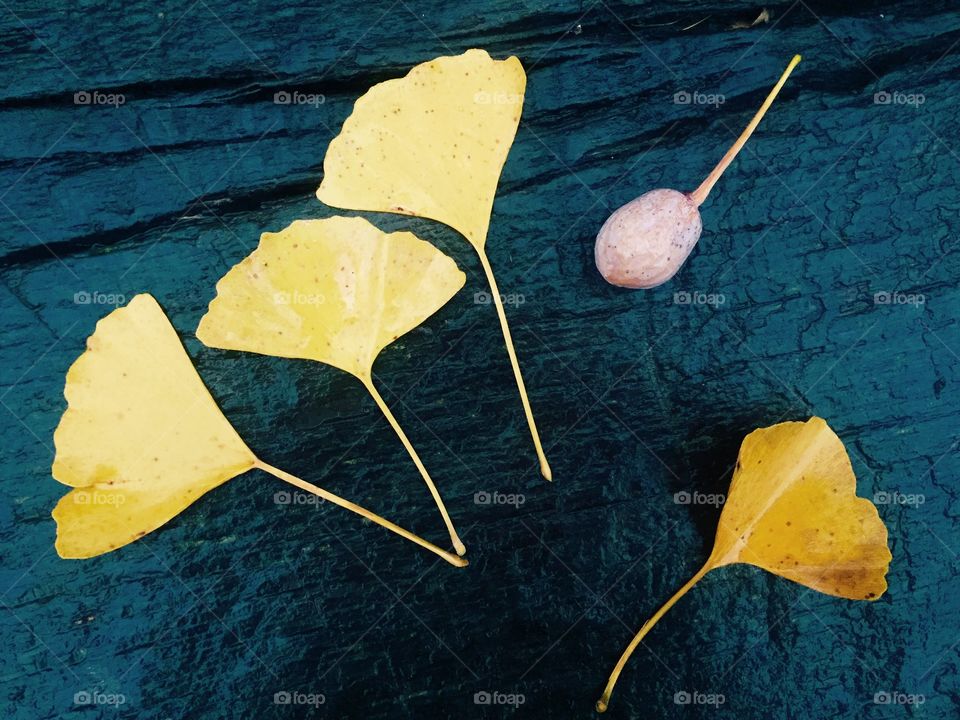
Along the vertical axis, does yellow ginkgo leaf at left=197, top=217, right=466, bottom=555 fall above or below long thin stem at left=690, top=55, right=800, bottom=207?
below

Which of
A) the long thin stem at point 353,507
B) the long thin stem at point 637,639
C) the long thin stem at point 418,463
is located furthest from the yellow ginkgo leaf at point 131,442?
the long thin stem at point 637,639

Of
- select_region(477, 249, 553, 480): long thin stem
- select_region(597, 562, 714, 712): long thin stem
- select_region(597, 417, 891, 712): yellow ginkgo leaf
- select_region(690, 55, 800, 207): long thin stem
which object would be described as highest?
select_region(690, 55, 800, 207): long thin stem

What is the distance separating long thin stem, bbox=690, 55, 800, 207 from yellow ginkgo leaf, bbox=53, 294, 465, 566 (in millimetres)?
497

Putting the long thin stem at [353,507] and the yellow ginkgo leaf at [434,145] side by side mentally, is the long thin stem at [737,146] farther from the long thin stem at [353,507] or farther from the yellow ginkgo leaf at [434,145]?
the long thin stem at [353,507]

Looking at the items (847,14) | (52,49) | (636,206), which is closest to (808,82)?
(847,14)

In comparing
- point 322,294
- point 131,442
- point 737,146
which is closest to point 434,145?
point 322,294

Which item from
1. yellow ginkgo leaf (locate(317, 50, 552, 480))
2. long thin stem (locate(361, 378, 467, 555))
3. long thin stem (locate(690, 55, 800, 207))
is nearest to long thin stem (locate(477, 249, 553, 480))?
yellow ginkgo leaf (locate(317, 50, 552, 480))

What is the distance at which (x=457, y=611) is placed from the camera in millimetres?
839

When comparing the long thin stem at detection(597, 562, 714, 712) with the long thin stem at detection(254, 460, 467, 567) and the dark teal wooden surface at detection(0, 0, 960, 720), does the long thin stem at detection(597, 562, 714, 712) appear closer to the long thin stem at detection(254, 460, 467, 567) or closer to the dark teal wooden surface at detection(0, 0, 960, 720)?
the dark teal wooden surface at detection(0, 0, 960, 720)

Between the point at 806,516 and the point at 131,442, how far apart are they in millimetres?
641

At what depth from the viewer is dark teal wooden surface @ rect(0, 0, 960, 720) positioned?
83cm

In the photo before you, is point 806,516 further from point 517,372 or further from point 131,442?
point 131,442

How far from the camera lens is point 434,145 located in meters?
0.83

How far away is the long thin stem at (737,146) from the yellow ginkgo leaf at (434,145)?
0.63 feet
